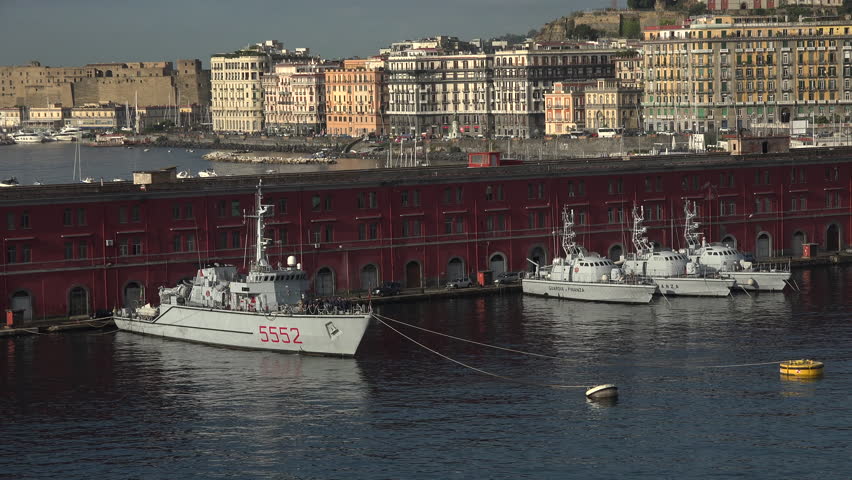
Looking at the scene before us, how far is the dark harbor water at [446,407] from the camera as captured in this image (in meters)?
47.7

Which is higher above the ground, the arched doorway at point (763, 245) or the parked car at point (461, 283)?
the arched doorway at point (763, 245)

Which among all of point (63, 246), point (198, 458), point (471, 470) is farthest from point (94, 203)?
point (471, 470)

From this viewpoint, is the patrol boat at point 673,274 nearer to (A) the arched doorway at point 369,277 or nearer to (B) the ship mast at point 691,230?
(B) the ship mast at point 691,230

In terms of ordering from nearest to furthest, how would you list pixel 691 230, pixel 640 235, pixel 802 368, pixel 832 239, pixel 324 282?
pixel 802 368 → pixel 324 282 → pixel 640 235 → pixel 691 230 → pixel 832 239

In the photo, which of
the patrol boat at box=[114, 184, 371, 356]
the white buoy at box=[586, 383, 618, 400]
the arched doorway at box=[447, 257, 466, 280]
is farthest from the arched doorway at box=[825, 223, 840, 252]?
the white buoy at box=[586, 383, 618, 400]

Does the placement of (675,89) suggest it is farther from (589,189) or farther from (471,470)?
(471,470)

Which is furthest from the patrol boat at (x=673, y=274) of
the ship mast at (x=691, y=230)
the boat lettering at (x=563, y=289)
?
the boat lettering at (x=563, y=289)

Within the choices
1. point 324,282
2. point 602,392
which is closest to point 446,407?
point 602,392

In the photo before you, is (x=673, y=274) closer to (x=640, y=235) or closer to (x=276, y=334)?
(x=640, y=235)

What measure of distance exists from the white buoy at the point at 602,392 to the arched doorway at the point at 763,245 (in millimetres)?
36370

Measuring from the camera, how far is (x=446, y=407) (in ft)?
176

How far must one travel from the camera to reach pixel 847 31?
18062cm

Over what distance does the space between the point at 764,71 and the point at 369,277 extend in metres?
114

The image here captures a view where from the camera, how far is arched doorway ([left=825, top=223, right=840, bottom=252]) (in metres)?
90.9
